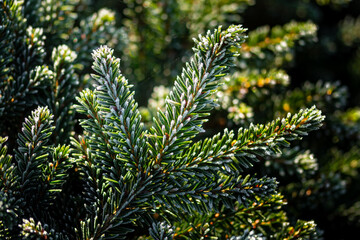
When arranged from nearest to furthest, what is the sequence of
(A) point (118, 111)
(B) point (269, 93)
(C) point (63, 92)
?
(A) point (118, 111), (C) point (63, 92), (B) point (269, 93)

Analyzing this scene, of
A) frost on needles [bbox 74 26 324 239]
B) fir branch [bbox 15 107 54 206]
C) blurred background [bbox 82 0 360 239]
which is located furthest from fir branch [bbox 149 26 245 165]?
blurred background [bbox 82 0 360 239]

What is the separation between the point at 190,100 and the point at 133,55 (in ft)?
2.32

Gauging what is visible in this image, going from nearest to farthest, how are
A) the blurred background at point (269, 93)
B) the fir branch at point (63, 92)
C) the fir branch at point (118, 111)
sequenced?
the fir branch at point (118, 111), the fir branch at point (63, 92), the blurred background at point (269, 93)

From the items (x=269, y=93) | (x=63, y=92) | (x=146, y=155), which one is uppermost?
(x=269, y=93)

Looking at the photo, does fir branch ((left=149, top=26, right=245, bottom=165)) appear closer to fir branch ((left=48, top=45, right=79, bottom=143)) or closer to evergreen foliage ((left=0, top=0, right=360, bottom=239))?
evergreen foliage ((left=0, top=0, right=360, bottom=239))

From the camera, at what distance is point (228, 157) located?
668 mm

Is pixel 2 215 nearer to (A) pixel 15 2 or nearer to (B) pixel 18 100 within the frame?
(B) pixel 18 100

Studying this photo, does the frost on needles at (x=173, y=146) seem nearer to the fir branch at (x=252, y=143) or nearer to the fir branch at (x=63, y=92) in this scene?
the fir branch at (x=252, y=143)

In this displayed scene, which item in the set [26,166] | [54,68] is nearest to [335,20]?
[54,68]

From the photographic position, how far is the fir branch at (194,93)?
0.64 metres

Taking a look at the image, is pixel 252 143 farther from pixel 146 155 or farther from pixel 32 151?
pixel 32 151

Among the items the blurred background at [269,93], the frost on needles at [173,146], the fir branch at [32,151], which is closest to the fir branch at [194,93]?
the frost on needles at [173,146]

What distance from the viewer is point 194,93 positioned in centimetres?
65

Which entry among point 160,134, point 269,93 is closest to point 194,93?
point 160,134
